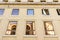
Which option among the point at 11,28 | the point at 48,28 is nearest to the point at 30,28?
the point at 48,28

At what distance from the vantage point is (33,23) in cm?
1172

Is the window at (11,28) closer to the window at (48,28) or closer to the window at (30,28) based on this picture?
the window at (30,28)

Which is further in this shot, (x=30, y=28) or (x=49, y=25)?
(x=49, y=25)

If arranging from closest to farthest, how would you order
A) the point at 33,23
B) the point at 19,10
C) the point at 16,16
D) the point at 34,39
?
the point at 34,39 < the point at 33,23 < the point at 16,16 < the point at 19,10

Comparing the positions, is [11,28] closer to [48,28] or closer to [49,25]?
[48,28]

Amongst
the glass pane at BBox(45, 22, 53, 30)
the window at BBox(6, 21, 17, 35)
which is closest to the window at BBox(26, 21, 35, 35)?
the window at BBox(6, 21, 17, 35)

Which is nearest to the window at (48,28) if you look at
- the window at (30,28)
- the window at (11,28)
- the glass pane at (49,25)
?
the glass pane at (49,25)

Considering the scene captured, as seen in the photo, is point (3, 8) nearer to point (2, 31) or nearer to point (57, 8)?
point (2, 31)

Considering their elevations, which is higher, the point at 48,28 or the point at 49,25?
the point at 49,25

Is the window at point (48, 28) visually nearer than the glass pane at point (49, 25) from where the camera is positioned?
Yes

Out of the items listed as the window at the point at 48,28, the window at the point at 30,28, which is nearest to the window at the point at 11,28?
the window at the point at 30,28

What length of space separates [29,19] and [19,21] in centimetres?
103

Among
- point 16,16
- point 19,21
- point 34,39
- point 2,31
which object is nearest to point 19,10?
point 16,16

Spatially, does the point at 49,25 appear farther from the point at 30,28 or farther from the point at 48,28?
the point at 30,28
